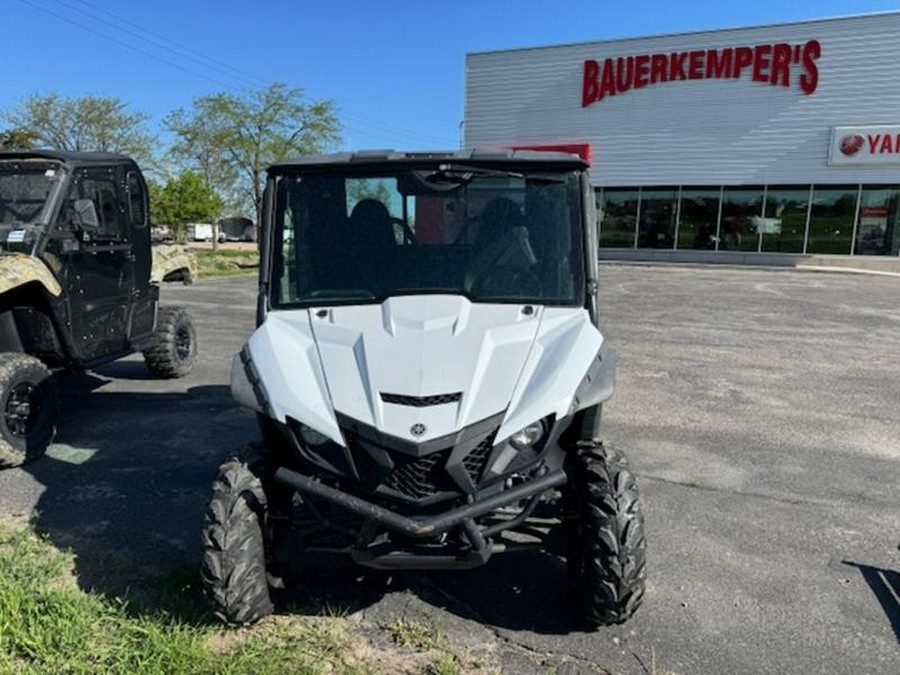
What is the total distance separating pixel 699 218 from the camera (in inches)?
1121

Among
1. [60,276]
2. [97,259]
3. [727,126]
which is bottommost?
[60,276]

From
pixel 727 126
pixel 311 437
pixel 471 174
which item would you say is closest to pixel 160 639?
pixel 311 437

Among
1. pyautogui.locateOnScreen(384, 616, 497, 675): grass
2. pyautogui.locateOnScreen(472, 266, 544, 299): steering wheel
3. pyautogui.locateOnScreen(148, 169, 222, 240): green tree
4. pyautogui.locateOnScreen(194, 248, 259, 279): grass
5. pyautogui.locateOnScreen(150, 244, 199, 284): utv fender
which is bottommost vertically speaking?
pyautogui.locateOnScreen(384, 616, 497, 675): grass

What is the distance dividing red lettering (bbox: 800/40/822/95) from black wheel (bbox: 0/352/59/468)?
1107 inches

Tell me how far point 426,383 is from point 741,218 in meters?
28.1

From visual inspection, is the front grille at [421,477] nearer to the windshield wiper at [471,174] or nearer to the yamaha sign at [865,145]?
the windshield wiper at [471,174]

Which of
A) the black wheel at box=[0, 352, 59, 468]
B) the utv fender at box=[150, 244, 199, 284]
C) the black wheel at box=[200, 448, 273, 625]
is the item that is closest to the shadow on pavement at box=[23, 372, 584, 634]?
the black wheel at box=[0, 352, 59, 468]

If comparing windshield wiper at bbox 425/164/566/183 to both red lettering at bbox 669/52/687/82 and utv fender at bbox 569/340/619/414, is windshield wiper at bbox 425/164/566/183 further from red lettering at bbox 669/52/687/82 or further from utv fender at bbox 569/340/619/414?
red lettering at bbox 669/52/687/82

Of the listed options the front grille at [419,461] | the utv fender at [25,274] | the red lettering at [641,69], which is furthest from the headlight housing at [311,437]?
the red lettering at [641,69]

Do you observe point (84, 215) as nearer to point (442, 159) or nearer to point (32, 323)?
point (32, 323)

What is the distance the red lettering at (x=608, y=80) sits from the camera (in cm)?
2883

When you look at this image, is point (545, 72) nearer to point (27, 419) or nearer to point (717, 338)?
point (717, 338)

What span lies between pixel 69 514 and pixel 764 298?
16.1 meters

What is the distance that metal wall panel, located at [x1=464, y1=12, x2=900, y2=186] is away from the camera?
82.3 feet
